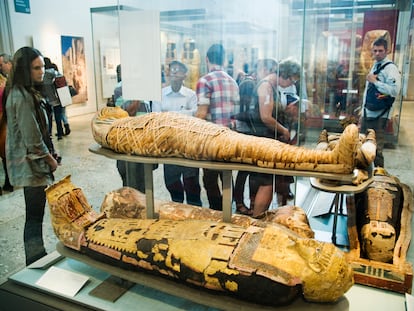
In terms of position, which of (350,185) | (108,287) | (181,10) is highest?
(181,10)

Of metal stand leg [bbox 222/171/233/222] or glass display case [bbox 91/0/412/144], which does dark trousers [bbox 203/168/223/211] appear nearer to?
metal stand leg [bbox 222/171/233/222]

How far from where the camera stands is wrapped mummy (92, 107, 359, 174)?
4.93 feet

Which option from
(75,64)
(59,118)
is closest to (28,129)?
(59,118)

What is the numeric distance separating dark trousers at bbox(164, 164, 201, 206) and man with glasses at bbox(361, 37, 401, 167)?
4.49 feet

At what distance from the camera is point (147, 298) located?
1763 millimetres

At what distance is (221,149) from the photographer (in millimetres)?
1674

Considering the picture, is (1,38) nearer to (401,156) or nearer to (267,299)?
(267,299)

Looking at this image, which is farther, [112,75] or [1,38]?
[112,75]

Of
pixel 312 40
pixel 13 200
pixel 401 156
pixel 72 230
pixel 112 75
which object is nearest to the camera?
pixel 72 230

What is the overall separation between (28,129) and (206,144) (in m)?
1.07

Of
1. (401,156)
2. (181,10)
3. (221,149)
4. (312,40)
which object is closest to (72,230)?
(221,149)

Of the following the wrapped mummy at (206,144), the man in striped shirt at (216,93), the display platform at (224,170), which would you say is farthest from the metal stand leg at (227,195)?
the man in striped shirt at (216,93)

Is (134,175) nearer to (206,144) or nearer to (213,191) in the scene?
(213,191)

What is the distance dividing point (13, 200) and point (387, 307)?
2.51 meters
